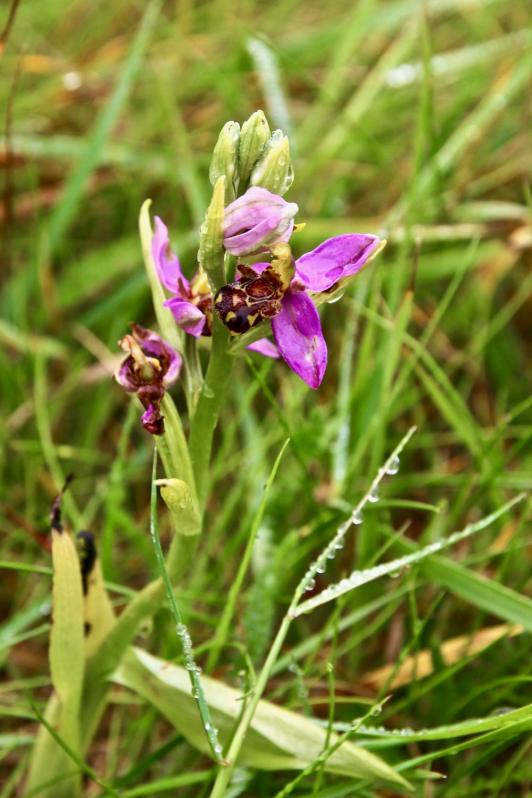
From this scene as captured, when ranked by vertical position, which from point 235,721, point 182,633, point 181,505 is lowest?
point 235,721

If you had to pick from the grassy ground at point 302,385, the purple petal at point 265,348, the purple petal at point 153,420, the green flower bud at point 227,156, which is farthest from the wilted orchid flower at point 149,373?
the grassy ground at point 302,385

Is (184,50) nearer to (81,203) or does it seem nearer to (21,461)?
(81,203)

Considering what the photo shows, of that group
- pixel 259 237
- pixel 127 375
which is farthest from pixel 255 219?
pixel 127 375

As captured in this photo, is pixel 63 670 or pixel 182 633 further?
pixel 63 670

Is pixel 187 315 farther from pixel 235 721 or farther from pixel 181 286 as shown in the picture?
pixel 235 721

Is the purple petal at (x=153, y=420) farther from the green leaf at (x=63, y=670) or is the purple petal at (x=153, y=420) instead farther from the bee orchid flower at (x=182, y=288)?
the green leaf at (x=63, y=670)

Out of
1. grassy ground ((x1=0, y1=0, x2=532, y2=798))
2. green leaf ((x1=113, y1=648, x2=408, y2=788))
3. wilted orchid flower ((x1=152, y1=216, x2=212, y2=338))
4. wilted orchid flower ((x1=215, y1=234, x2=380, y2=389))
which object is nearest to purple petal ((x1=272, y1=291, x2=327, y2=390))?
wilted orchid flower ((x1=215, y1=234, x2=380, y2=389))

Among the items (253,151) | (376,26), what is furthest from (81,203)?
(253,151)
